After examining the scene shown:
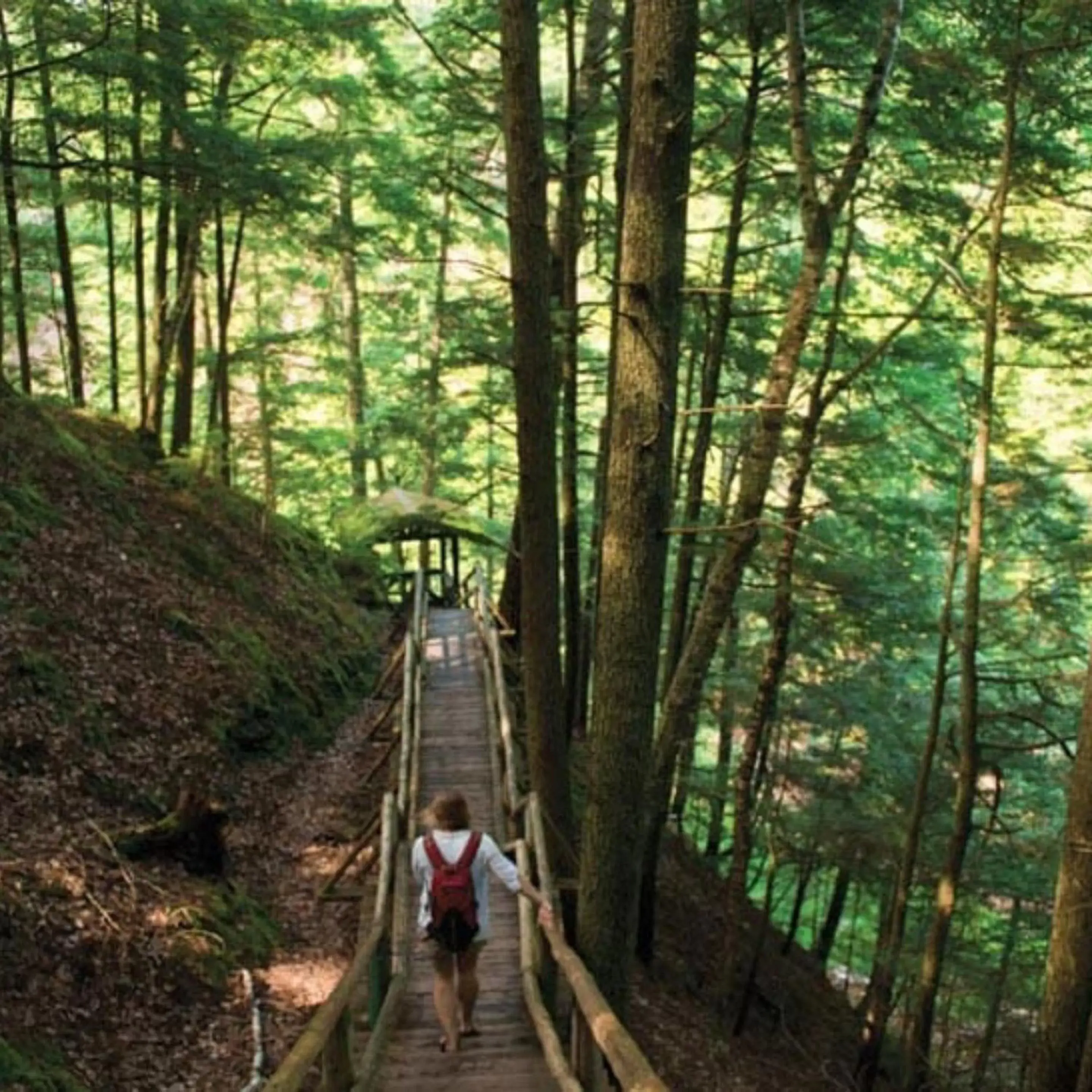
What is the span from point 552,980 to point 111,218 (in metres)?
15.8

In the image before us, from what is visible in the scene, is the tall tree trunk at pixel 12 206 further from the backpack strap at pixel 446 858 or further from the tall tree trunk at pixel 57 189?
the backpack strap at pixel 446 858

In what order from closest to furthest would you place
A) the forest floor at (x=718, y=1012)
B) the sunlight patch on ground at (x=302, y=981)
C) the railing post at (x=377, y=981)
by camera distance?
the railing post at (x=377, y=981)
the sunlight patch on ground at (x=302, y=981)
the forest floor at (x=718, y=1012)

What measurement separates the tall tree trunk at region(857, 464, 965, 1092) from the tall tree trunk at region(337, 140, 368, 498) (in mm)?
13551

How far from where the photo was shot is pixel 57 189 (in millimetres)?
12734

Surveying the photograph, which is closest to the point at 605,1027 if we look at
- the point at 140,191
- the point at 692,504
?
the point at 692,504

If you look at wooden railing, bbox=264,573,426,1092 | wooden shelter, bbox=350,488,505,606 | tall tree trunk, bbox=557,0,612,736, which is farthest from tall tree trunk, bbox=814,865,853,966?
wooden railing, bbox=264,573,426,1092

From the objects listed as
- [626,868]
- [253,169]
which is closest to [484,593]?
[253,169]

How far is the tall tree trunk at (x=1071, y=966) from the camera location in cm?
664

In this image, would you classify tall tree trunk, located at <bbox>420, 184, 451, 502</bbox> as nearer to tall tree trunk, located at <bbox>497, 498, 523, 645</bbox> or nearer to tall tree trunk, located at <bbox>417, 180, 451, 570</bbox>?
tall tree trunk, located at <bbox>417, 180, 451, 570</bbox>

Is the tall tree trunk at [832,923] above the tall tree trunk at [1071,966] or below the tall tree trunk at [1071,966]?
below

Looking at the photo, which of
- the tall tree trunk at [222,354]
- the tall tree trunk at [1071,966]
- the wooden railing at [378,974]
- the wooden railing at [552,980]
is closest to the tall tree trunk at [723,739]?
the wooden railing at [552,980]

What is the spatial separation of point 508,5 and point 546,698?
5688 mm

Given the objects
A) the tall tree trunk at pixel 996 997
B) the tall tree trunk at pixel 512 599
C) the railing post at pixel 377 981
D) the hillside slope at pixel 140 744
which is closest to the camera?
the railing post at pixel 377 981

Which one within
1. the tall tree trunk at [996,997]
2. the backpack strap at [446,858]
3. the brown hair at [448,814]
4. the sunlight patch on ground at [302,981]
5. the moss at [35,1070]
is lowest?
the tall tree trunk at [996,997]
